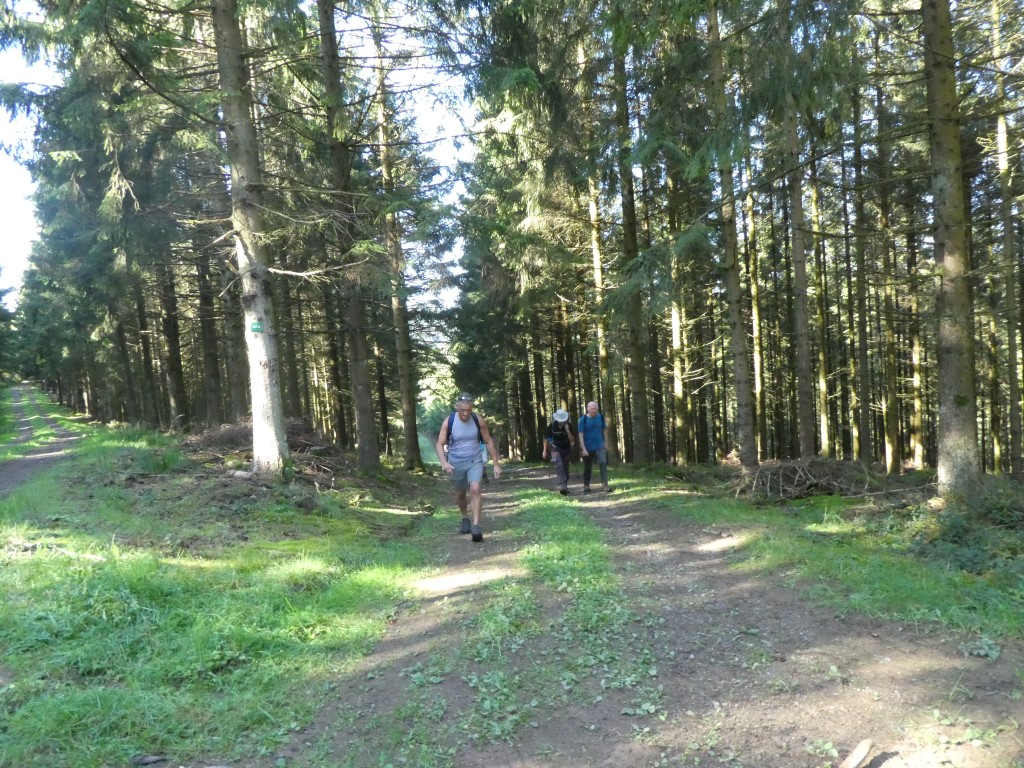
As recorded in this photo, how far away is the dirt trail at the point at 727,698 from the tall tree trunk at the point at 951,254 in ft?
10.1

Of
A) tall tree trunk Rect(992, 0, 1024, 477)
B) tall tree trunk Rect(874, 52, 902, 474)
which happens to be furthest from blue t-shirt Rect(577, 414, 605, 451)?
tall tree trunk Rect(874, 52, 902, 474)

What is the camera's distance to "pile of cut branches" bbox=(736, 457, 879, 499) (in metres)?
8.92

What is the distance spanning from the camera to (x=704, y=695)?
3.39 meters

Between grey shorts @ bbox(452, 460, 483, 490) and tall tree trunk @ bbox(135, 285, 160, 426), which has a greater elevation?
tall tree trunk @ bbox(135, 285, 160, 426)

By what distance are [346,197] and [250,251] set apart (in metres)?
2.75

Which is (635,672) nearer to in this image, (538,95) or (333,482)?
(333,482)

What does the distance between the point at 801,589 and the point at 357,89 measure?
1326cm

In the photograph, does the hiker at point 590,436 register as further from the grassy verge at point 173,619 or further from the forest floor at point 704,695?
the forest floor at point 704,695

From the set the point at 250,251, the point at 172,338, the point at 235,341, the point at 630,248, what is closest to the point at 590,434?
the point at 630,248

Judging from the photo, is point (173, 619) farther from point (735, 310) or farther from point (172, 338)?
point (172, 338)

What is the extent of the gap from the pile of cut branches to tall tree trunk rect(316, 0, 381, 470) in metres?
7.60

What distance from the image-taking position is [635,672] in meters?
3.68

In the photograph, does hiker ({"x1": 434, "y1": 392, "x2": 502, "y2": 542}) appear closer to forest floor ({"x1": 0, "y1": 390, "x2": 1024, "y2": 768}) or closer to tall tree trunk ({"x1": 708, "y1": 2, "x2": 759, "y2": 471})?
forest floor ({"x1": 0, "y1": 390, "x2": 1024, "y2": 768})

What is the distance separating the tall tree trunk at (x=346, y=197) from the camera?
10.9 meters
